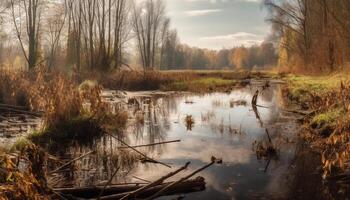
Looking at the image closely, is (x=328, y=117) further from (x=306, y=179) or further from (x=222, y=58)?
(x=222, y=58)

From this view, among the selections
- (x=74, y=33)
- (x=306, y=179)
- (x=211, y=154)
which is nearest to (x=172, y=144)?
(x=211, y=154)

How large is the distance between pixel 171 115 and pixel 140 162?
6786 mm

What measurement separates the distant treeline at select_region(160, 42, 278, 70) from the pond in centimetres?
7175

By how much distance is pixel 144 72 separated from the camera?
84.5 feet

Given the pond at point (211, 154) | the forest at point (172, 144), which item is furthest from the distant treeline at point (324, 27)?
the pond at point (211, 154)

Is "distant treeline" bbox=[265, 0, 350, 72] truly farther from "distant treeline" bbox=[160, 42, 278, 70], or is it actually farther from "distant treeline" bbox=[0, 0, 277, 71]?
"distant treeline" bbox=[160, 42, 278, 70]

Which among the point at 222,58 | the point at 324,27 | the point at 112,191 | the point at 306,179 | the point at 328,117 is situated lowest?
the point at 306,179

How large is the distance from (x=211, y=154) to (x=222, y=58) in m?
133

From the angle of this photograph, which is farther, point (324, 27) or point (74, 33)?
point (74, 33)

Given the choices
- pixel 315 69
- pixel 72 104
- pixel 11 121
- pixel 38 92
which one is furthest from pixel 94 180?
pixel 315 69

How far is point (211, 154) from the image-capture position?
26.6 ft

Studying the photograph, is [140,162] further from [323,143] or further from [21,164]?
[323,143]

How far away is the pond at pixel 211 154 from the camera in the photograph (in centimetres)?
605

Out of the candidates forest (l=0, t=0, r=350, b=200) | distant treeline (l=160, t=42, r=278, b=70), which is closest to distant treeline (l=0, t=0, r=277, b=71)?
forest (l=0, t=0, r=350, b=200)
